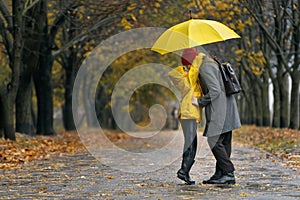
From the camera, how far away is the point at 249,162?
15352 mm

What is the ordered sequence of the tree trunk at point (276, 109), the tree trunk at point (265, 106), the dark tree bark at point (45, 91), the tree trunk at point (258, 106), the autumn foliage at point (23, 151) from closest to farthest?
the autumn foliage at point (23, 151) < the dark tree bark at point (45, 91) < the tree trunk at point (276, 109) < the tree trunk at point (265, 106) < the tree trunk at point (258, 106)

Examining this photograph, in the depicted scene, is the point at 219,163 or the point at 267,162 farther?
the point at 267,162

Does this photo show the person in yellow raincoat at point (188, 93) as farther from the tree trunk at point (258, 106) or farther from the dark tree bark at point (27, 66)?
the tree trunk at point (258, 106)

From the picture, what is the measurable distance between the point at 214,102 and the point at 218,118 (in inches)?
9.6

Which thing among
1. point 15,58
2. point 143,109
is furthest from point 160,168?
point 143,109

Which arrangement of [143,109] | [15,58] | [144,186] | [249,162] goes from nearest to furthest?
[144,186]
[249,162]
[15,58]
[143,109]

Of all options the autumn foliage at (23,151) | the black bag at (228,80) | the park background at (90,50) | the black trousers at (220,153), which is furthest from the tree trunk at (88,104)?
the black trousers at (220,153)

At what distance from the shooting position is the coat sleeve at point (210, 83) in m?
10.4

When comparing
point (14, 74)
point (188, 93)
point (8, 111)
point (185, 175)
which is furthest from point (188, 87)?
point (8, 111)

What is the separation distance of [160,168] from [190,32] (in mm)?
4213

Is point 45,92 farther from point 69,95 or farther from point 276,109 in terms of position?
point 276,109

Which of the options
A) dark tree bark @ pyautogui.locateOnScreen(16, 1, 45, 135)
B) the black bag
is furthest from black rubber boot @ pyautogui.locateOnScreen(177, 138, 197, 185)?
dark tree bark @ pyautogui.locateOnScreen(16, 1, 45, 135)

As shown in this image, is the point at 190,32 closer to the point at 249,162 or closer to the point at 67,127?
the point at 249,162

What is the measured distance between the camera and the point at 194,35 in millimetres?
10742
